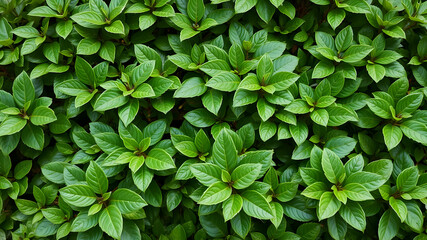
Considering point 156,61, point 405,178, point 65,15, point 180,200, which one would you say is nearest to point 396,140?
point 405,178

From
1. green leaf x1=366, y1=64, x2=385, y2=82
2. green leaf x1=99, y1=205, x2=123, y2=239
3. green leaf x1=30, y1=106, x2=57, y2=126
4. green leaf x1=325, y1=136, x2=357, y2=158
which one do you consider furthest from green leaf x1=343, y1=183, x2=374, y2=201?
green leaf x1=30, y1=106, x2=57, y2=126

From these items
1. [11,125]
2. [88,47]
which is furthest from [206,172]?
[11,125]

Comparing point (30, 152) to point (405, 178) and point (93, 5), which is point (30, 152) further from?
point (405, 178)

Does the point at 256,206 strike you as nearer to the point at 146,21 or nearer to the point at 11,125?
the point at 146,21

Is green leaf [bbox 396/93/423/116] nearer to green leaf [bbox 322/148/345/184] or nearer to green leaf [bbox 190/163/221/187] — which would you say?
green leaf [bbox 322/148/345/184]

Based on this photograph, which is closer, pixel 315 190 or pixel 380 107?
pixel 315 190

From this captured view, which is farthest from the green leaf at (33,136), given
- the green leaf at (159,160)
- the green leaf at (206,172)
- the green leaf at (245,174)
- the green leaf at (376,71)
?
the green leaf at (376,71)
